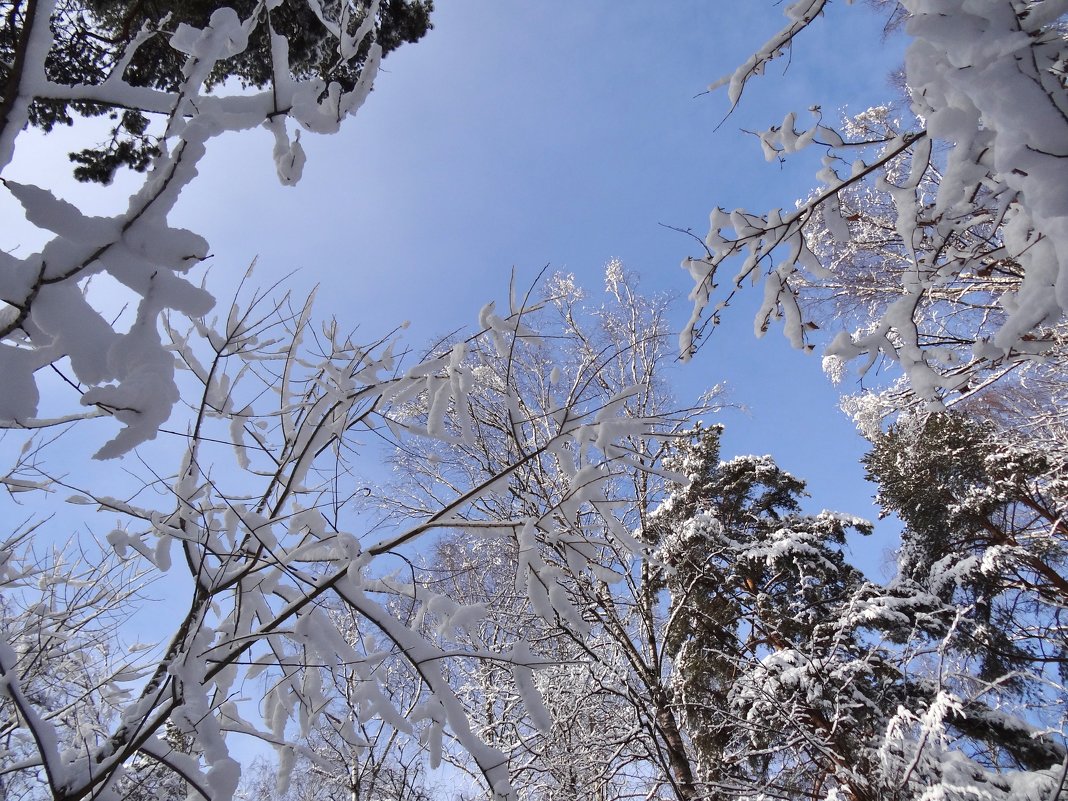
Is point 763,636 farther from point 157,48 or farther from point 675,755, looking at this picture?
point 157,48

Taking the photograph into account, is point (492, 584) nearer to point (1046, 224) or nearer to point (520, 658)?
point (520, 658)

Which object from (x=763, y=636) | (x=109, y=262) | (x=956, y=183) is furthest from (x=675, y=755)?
(x=109, y=262)

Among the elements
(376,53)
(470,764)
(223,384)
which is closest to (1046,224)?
(376,53)

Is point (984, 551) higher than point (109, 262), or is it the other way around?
point (984, 551)

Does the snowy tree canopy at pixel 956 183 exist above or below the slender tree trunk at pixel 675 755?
above

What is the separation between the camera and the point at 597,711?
17.4ft

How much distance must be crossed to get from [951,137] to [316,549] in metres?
1.76

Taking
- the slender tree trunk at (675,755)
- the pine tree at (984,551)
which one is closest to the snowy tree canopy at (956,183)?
the slender tree trunk at (675,755)

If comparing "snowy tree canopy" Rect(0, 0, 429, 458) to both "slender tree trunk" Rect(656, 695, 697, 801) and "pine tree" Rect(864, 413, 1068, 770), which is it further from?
"pine tree" Rect(864, 413, 1068, 770)

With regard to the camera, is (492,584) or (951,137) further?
(492,584)

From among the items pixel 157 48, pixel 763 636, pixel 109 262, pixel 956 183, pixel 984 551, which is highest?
pixel 157 48

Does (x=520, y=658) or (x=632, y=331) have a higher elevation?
(x=632, y=331)

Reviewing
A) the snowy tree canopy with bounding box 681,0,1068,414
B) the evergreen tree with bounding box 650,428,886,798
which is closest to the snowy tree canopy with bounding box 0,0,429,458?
the snowy tree canopy with bounding box 681,0,1068,414

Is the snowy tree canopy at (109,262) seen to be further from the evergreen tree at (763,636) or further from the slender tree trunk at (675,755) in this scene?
the slender tree trunk at (675,755)
